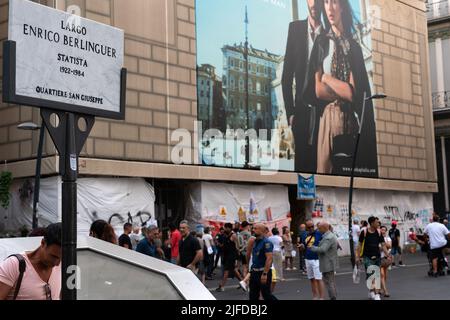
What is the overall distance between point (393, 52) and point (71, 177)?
120 feet

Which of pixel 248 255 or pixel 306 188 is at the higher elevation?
pixel 306 188

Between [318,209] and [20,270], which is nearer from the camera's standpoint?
[20,270]

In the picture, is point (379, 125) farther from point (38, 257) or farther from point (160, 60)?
point (38, 257)

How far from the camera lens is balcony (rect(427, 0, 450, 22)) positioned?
4278 centimetres

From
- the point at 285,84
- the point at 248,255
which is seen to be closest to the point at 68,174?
the point at 248,255

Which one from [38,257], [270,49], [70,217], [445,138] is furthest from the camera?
[445,138]

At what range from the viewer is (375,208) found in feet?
115

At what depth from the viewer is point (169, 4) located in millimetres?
25312

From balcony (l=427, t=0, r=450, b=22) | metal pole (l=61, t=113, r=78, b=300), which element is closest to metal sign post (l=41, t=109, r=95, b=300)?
metal pole (l=61, t=113, r=78, b=300)

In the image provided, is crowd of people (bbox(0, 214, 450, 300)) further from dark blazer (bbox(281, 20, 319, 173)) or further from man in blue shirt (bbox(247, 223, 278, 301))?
dark blazer (bbox(281, 20, 319, 173))

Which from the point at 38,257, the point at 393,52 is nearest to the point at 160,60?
the point at 393,52

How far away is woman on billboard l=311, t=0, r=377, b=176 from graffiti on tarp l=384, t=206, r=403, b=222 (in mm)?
2698

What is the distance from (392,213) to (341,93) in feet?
27.3

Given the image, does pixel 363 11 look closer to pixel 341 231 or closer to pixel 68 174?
pixel 341 231
